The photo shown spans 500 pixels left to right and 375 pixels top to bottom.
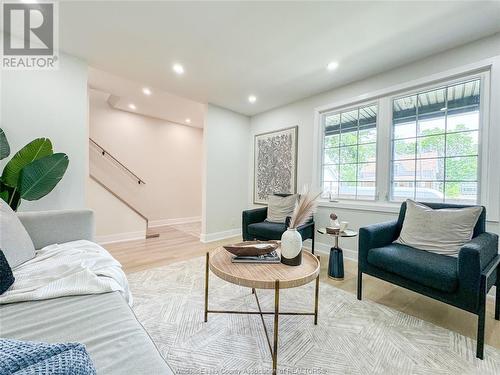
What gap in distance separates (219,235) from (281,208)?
4.80 ft

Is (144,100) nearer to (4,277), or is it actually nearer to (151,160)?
(151,160)

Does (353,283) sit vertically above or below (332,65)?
below

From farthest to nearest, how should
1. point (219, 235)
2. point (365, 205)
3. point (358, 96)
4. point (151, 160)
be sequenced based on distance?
point (151, 160), point (219, 235), point (358, 96), point (365, 205)

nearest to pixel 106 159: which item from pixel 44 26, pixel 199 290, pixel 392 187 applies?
pixel 44 26

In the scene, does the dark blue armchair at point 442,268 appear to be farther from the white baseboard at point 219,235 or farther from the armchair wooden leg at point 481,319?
the white baseboard at point 219,235

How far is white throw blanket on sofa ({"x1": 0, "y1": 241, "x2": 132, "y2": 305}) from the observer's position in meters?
1.03

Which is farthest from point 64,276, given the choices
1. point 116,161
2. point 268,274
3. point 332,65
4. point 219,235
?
point 116,161

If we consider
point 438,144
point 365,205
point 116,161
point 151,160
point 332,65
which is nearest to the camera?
point 438,144

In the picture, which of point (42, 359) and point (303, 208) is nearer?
point (42, 359)

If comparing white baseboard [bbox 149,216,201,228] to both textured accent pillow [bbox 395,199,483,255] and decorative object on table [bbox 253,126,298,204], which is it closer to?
decorative object on table [bbox 253,126,298,204]

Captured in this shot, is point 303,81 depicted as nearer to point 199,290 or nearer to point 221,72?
point 221,72

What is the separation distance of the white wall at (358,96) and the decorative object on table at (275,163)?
0.13 m

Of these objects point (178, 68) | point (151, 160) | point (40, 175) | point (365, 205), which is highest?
point (178, 68)

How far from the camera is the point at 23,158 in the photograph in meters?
2.06
